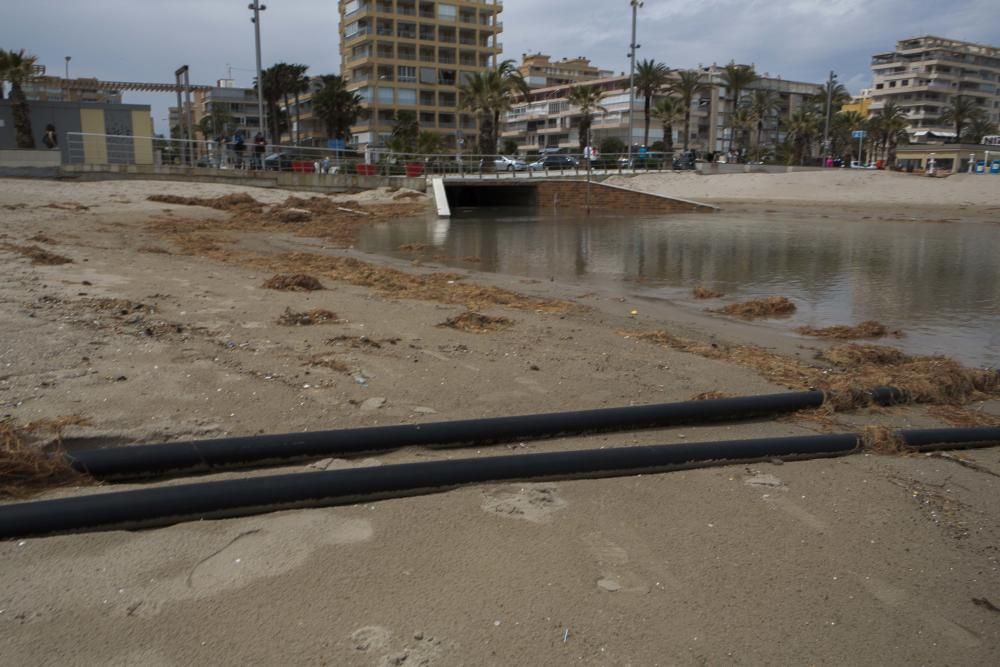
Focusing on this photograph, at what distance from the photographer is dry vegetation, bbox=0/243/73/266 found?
35.6ft

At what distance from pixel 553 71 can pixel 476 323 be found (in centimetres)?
14693

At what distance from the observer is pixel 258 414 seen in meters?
5.03

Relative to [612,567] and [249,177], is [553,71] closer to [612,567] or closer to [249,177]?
[249,177]

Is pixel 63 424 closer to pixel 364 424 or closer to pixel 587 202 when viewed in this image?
pixel 364 424

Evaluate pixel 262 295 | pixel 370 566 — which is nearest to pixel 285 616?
pixel 370 566

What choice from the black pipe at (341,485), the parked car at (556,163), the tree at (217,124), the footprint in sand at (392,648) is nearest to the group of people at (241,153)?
the parked car at (556,163)

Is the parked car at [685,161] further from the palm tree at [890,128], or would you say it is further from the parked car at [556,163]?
the palm tree at [890,128]

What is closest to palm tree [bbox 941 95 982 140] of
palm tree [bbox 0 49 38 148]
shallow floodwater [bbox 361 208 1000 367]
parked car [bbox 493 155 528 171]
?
parked car [bbox 493 155 528 171]

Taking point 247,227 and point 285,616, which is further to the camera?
point 247,227

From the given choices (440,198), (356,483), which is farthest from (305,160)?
(356,483)

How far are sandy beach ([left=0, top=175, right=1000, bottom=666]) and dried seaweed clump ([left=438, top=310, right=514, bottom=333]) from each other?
0.07 meters

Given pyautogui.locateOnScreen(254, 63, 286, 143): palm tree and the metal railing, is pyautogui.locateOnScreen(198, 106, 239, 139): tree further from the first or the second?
the metal railing

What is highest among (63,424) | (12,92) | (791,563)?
(12,92)

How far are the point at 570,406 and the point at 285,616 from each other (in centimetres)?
305
